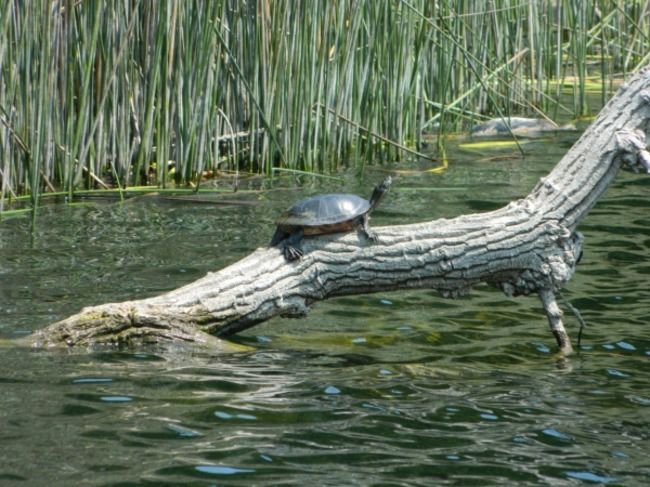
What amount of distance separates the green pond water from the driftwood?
126 mm

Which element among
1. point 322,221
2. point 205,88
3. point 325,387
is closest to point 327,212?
point 322,221

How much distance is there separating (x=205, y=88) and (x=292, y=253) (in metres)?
3.21

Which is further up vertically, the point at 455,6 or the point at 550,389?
the point at 455,6

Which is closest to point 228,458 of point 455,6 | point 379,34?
point 379,34

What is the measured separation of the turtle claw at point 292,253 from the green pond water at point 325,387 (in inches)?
15.6

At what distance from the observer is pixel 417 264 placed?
4379 millimetres

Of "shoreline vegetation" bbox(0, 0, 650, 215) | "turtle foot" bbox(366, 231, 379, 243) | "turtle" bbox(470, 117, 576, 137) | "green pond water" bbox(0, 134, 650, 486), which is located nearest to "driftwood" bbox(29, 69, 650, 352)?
"turtle foot" bbox(366, 231, 379, 243)

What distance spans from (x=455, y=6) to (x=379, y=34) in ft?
2.96

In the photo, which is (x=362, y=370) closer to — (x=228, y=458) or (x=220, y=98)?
(x=228, y=458)

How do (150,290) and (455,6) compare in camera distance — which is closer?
(150,290)

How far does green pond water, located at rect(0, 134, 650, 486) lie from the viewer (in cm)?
325

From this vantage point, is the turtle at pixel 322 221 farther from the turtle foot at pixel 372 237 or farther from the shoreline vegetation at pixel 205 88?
the shoreline vegetation at pixel 205 88

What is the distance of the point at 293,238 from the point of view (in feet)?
14.5

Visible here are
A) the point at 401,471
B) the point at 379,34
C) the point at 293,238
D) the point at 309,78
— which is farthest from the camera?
the point at 379,34
